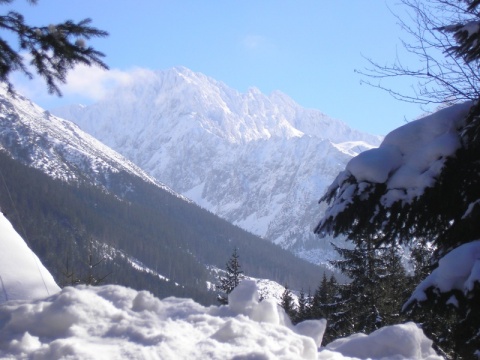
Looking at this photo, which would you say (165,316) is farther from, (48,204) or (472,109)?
(48,204)

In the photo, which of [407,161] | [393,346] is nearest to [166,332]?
[393,346]

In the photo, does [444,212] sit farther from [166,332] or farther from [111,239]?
[111,239]

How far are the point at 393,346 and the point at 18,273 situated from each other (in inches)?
150

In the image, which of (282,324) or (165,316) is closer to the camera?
(165,316)

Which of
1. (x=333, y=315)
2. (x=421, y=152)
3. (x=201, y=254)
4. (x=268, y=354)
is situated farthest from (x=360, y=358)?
(x=201, y=254)

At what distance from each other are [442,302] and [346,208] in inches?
41.2

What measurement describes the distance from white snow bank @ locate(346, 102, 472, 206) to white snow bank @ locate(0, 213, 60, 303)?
3.35 meters

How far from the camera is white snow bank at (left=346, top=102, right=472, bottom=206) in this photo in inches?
152

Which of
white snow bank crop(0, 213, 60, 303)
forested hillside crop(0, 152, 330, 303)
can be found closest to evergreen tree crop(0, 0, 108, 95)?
white snow bank crop(0, 213, 60, 303)

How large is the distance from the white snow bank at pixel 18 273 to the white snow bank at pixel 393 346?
3005 millimetres

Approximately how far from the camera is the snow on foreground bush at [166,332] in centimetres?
284

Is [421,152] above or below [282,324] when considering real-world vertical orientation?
above

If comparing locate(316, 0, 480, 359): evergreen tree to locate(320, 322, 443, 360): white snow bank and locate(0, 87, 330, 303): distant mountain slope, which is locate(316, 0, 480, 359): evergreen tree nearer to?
locate(320, 322, 443, 360): white snow bank

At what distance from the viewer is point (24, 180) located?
153 m
